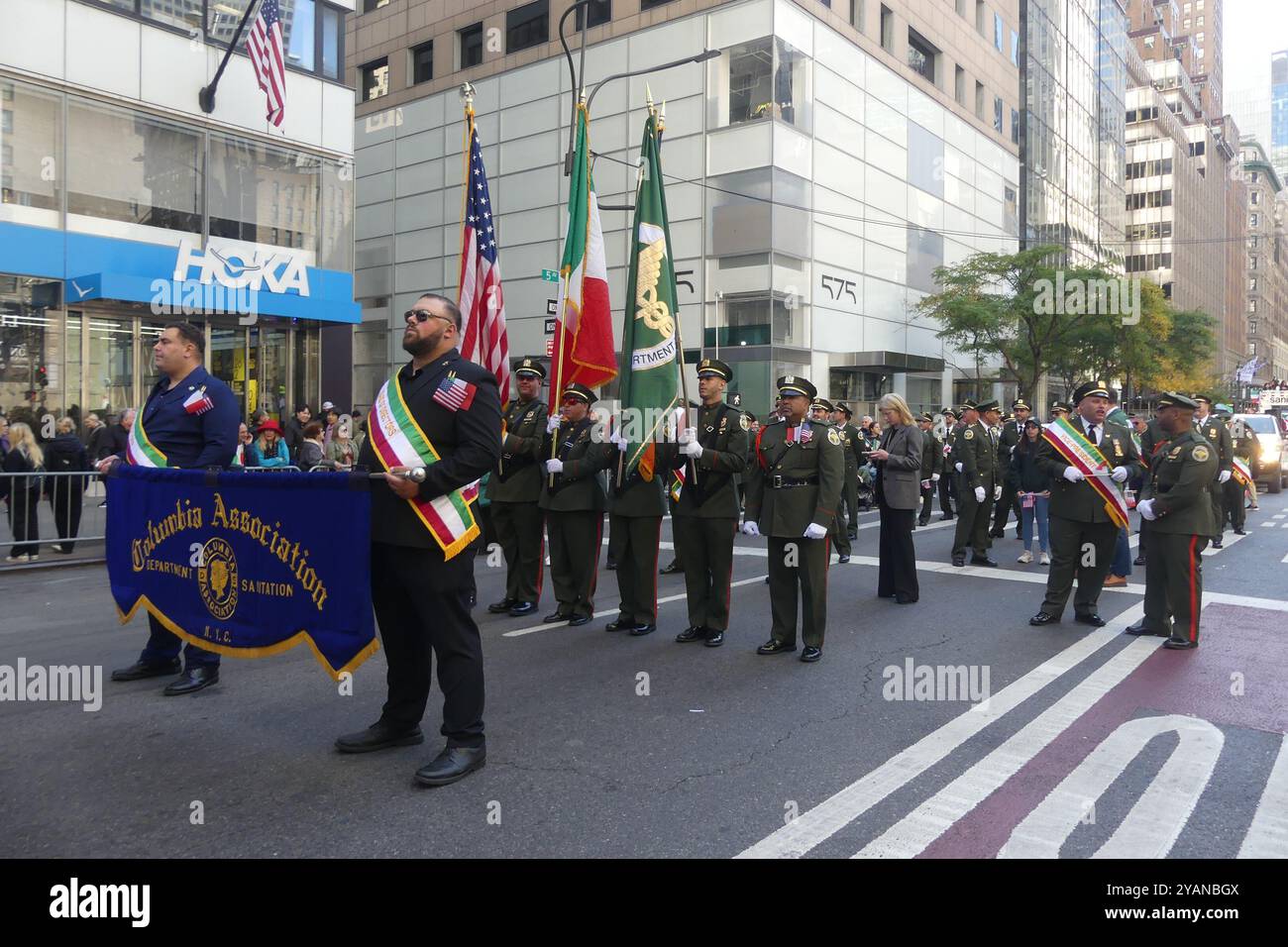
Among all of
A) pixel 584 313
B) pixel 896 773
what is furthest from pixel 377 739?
pixel 584 313

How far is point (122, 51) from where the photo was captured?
18.6 metres

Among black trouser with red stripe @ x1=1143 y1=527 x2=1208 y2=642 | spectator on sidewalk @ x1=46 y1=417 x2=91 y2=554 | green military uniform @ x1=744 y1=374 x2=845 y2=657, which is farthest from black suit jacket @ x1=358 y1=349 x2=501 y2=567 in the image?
spectator on sidewalk @ x1=46 y1=417 x2=91 y2=554

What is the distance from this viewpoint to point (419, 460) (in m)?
4.32

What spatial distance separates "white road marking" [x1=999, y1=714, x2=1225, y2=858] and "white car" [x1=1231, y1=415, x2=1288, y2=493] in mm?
22225

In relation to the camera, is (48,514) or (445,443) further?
(48,514)

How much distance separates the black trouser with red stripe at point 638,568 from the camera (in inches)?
301

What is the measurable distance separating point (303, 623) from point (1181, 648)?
625 cm

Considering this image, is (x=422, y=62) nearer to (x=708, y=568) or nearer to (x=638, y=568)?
(x=638, y=568)

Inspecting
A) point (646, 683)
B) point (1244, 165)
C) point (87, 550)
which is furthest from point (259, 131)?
point (1244, 165)

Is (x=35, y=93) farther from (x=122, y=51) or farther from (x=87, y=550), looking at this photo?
(x=87, y=550)

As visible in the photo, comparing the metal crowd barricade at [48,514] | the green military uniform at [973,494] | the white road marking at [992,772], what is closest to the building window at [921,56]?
the green military uniform at [973,494]

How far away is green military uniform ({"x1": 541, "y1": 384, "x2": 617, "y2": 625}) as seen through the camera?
792 centimetres

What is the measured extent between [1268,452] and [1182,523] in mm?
20566
